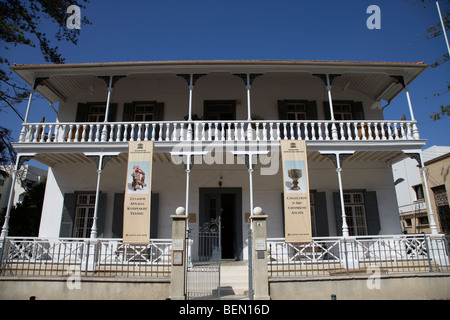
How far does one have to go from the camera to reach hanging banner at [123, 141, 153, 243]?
9.09 m

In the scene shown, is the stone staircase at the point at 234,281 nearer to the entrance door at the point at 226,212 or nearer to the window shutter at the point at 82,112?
the entrance door at the point at 226,212

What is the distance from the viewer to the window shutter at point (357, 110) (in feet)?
40.8

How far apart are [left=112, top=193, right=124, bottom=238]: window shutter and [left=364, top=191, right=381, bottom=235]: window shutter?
9616 millimetres

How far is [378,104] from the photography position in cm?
1281

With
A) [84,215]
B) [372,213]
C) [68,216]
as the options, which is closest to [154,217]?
[84,215]

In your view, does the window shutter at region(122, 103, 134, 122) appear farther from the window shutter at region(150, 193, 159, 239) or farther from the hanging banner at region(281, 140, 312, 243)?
the hanging banner at region(281, 140, 312, 243)

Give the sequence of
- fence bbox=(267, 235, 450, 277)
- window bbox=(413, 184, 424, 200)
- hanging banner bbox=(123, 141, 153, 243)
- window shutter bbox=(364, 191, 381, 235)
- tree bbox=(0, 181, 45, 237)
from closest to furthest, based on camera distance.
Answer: fence bbox=(267, 235, 450, 277)
hanging banner bbox=(123, 141, 153, 243)
window shutter bbox=(364, 191, 381, 235)
tree bbox=(0, 181, 45, 237)
window bbox=(413, 184, 424, 200)

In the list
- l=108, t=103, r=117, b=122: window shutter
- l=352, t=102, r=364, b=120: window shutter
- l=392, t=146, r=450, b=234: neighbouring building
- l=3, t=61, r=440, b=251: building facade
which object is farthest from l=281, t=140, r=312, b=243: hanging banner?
l=392, t=146, r=450, b=234: neighbouring building

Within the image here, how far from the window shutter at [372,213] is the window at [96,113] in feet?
38.0

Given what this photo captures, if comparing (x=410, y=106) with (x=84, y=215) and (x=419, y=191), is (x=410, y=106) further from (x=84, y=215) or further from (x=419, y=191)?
(x=84, y=215)
